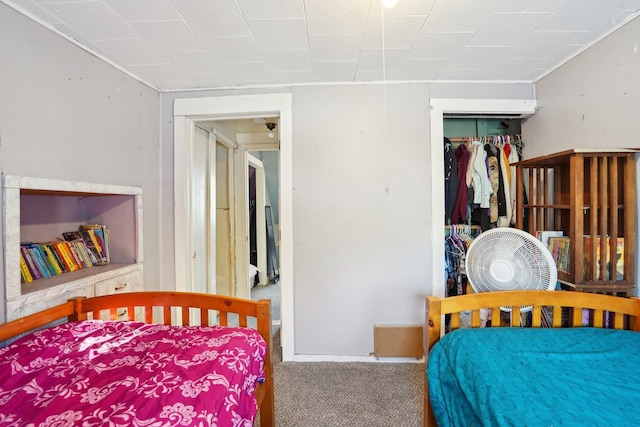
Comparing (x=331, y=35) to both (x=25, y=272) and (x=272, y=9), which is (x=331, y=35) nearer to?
(x=272, y=9)

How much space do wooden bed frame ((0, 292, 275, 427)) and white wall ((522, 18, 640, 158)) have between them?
2211 mm

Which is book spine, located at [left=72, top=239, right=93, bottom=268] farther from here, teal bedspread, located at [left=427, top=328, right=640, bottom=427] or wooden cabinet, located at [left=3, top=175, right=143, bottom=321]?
teal bedspread, located at [left=427, top=328, right=640, bottom=427]

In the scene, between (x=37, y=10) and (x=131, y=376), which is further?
(x=37, y=10)

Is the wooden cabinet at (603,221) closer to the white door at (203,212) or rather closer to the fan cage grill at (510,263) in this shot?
the fan cage grill at (510,263)

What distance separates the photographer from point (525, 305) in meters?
1.31

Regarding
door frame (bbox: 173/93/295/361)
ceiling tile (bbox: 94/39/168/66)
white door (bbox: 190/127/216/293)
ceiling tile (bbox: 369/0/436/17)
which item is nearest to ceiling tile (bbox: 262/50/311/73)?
door frame (bbox: 173/93/295/361)

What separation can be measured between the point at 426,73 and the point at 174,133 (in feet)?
6.84

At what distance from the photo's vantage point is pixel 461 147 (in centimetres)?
242

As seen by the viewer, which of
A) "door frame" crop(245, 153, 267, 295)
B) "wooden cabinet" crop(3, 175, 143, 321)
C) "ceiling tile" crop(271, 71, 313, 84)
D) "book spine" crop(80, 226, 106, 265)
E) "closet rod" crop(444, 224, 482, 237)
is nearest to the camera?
"wooden cabinet" crop(3, 175, 143, 321)

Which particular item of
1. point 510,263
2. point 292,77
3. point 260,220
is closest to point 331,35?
point 292,77

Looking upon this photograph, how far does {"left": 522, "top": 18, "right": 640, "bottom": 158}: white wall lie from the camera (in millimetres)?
1441

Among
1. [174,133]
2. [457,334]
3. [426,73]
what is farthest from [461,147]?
[174,133]

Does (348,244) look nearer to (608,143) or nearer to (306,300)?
(306,300)

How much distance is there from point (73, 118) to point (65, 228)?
0.74 metres
